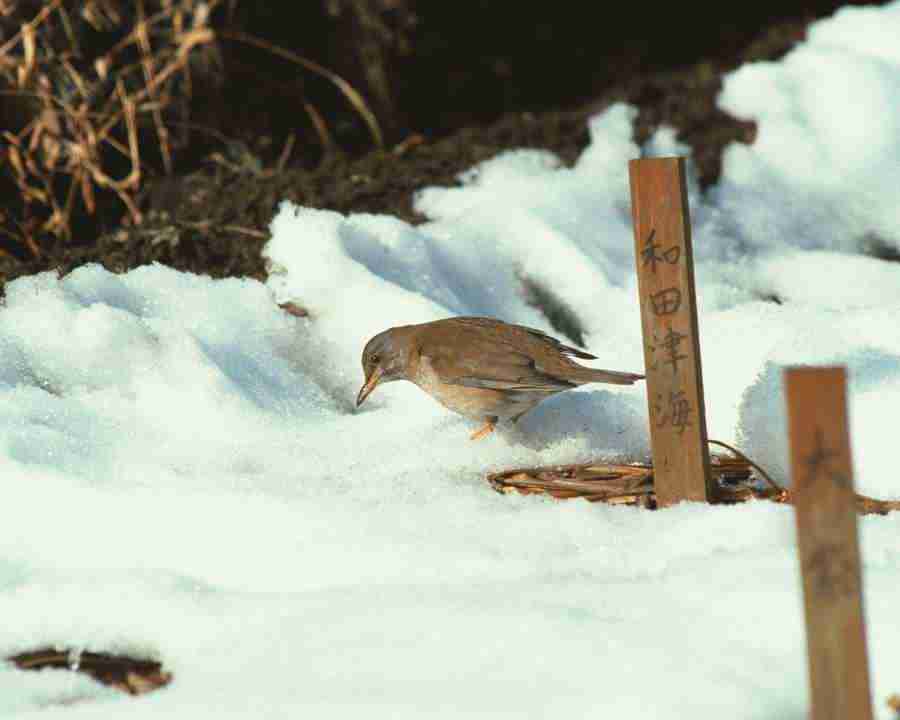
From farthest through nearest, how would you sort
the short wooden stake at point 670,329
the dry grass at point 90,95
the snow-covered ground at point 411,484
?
the dry grass at point 90,95 < the short wooden stake at point 670,329 < the snow-covered ground at point 411,484

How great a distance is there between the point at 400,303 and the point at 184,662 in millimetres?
2291

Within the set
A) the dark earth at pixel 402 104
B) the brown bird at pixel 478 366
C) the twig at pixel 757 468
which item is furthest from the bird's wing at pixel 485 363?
the dark earth at pixel 402 104

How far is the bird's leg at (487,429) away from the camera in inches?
170

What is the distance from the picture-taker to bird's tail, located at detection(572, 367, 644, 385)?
4008mm

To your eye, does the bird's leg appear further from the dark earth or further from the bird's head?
the dark earth

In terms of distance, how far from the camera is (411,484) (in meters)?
3.85

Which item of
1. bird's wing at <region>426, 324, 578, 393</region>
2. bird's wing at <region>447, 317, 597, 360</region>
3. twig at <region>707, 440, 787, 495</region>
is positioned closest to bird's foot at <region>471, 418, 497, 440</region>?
bird's wing at <region>426, 324, 578, 393</region>

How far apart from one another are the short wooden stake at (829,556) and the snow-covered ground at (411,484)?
1.20 feet

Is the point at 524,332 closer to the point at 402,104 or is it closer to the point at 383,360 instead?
the point at 383,360

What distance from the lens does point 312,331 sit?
4992 mm

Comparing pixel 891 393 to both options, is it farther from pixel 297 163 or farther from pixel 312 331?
pixel 297 163

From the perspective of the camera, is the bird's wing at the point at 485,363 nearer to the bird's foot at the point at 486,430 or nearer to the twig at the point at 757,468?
the bird's foot at the point at 486,430

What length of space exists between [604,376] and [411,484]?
26.2 inches

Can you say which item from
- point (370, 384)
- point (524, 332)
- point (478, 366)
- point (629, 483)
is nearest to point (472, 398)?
Result: point (478, 366)
